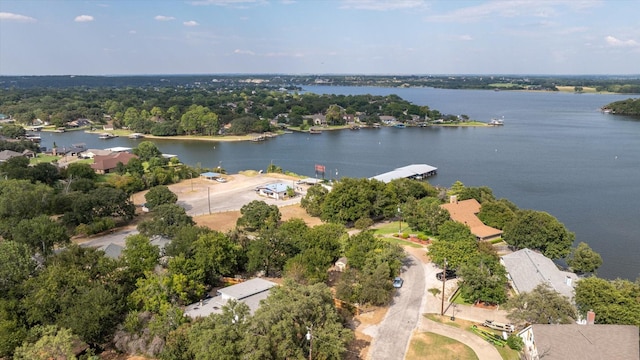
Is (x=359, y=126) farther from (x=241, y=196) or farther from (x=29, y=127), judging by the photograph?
(x=29, y=127)

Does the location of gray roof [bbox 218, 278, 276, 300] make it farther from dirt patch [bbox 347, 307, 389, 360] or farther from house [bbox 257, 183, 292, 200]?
house [bbox 257, 183, 292, 200]

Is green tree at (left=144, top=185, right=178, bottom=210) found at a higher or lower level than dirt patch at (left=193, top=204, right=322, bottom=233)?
higher

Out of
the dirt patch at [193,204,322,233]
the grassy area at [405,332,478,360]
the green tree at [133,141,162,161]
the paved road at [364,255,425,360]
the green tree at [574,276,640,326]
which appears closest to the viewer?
the grassy area at [405,332,478,360]

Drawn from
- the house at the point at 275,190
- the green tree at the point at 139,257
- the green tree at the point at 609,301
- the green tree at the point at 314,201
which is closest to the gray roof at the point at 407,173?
the house at the point at 275,190

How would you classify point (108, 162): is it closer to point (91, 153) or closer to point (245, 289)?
point (91, 153)

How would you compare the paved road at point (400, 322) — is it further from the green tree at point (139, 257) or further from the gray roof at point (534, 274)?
the green tree at point (139, 257)

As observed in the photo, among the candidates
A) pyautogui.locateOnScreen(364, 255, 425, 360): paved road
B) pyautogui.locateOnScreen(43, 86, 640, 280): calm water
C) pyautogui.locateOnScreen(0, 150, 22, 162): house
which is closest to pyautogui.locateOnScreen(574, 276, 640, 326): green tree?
pyautogui.locateOnScreen(364, 255, 425, 360): paved road

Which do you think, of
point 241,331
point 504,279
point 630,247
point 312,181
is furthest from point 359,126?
point 241,331
